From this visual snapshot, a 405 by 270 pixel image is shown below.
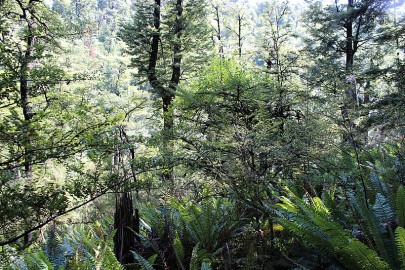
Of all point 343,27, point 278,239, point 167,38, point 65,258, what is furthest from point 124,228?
point 343,27

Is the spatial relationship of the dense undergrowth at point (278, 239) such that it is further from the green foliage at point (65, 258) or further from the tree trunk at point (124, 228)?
the tree trunk at point (124, 228)

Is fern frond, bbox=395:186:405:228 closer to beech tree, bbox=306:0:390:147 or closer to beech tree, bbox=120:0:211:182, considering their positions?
beech tree, bbox=120:0:211:182

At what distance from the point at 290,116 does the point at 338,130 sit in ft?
7.70

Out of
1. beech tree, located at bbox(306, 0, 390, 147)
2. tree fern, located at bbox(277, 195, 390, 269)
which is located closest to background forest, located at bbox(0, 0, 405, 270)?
tree fern, located at bbox(277, 195, 390, 269)

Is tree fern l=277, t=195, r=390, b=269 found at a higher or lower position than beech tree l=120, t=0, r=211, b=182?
lower

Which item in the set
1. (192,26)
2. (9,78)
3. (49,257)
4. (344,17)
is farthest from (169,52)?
(49,257)

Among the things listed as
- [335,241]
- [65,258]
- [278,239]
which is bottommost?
[65,258]

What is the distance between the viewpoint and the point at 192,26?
40.2 ft

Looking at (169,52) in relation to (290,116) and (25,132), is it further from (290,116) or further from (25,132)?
(25,132)

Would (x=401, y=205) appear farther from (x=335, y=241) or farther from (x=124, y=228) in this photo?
(x=124, y=228)

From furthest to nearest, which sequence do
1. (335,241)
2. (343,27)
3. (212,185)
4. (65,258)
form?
(343,27), (212,185), (65,258), (335,241)

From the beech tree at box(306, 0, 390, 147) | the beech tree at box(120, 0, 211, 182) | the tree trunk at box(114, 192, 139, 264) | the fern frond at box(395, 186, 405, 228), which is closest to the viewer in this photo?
the fern frond at box(395, 186, 405, 228)

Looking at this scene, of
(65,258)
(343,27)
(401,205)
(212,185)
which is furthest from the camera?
(343,27)

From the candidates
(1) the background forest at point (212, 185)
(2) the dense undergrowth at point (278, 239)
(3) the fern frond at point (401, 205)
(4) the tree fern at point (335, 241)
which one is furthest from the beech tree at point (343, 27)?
(4) the tree fern at point (335, 241)
